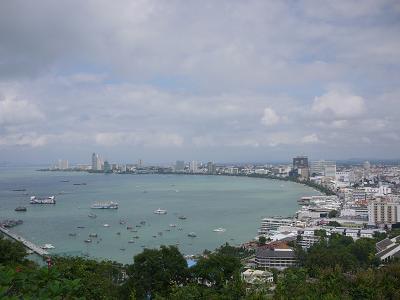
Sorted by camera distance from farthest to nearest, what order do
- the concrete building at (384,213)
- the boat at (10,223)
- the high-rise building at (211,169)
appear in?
1. the high-rise building at (211,169)
2. the concrete building at (384,213)
3. the boat at (10,223)

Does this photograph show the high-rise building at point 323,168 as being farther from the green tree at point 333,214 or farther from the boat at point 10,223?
the boat at point 10,223

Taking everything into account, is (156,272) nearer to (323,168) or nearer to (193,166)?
(323,168)

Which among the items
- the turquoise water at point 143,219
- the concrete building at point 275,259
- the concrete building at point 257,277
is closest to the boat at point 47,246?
the turquoise water at point 143,219

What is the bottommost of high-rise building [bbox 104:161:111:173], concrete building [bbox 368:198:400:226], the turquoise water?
the turquoise water

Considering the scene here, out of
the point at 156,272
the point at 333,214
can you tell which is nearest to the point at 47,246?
the point at 156,272

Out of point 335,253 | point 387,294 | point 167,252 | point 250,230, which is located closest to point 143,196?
point 250,230

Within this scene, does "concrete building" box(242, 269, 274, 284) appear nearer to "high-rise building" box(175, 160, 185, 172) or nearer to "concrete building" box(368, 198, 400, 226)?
"concrete building" box(368, 198, 400, 226)

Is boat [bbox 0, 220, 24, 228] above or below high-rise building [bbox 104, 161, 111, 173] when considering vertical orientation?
below

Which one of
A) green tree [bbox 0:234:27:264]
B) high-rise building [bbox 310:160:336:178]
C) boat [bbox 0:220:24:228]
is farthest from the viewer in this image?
high-rise building [bbox 310:160:336:178]

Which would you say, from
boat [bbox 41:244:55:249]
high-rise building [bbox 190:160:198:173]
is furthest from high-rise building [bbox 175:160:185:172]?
boat [bbox 41:244:55:249]

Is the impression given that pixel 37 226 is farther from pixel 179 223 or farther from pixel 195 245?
pixel 195 245

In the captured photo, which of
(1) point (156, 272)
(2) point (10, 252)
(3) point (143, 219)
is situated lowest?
(3) point (143, 219)
